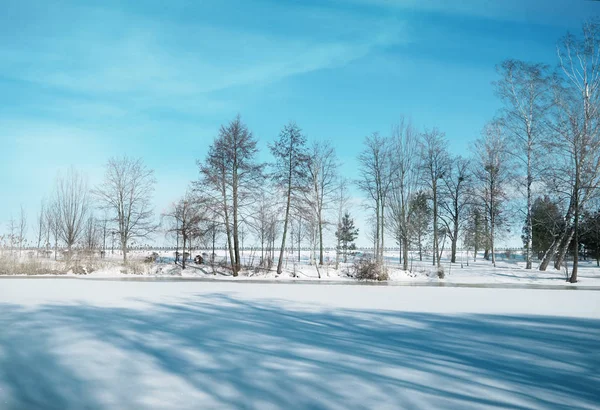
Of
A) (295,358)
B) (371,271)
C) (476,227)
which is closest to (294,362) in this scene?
(295,358)

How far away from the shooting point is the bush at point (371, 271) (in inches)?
831

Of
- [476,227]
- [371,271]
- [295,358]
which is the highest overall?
[476,227]

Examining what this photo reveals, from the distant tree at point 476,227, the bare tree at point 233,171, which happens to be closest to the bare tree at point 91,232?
the bare tree at point 233,171

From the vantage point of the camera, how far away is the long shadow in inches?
151

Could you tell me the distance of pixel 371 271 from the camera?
21.2 meters

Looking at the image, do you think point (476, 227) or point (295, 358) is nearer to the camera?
point (295, 358)

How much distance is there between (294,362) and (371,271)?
1679cm

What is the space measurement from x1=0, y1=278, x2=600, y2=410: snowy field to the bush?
39.8 feet

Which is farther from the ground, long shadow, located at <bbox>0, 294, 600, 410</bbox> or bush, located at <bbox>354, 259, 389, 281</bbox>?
long shadow, located at <bbox>0, 294, 600, 410</bbox>

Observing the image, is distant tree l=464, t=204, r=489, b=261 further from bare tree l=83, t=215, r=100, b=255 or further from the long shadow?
bare tree l=83, t=215, r=100, b=255

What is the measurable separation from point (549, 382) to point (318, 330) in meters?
3.39

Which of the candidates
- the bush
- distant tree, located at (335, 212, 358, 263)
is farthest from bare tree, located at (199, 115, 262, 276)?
distant tree, located at (335, 212, 358, 263)

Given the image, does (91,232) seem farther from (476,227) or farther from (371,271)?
(476,227)

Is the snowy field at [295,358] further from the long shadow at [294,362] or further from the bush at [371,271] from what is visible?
the bush at [371,271]
